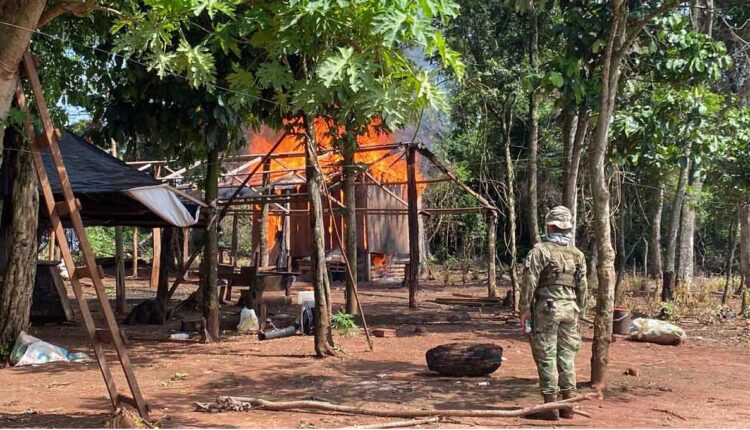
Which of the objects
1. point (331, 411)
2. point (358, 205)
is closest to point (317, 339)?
point (331, 411)

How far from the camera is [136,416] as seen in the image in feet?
20.1

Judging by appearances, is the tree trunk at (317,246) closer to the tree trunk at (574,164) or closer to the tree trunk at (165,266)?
the tree trunk at (574,164)

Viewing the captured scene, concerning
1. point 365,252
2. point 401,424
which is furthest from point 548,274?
point 365,252

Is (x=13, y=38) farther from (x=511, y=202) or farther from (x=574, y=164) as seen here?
(x=511, y=202)

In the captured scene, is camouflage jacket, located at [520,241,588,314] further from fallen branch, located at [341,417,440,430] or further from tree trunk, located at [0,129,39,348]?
tree trunk, located at [0,129,39,348]

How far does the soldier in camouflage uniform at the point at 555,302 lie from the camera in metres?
7.00

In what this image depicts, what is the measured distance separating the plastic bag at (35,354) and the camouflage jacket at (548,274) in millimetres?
6160

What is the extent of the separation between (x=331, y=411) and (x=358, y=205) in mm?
20870

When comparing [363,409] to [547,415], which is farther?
[363,409]

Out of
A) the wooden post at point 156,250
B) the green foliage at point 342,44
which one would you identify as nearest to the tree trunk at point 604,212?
the green foliage at point 342,44

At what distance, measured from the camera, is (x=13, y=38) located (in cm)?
565

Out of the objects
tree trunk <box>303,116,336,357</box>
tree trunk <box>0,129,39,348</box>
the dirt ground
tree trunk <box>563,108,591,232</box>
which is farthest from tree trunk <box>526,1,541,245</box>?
tree trunk <box>0,129,39,348</box>

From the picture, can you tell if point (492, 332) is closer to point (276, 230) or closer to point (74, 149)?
point (74, 149)

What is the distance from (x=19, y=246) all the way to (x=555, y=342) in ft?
22.9
